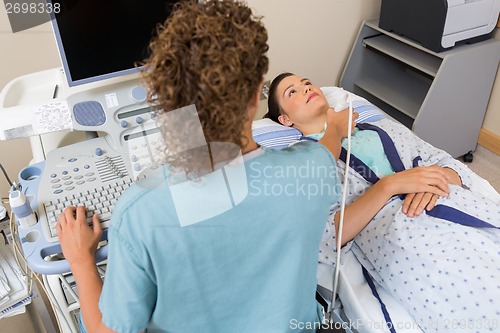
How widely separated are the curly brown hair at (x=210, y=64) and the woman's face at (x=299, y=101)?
88 centimetres

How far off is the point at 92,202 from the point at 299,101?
0.81 metres

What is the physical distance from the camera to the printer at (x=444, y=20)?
208 centimetres

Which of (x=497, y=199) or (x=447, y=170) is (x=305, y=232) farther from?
(x=497, y=199)

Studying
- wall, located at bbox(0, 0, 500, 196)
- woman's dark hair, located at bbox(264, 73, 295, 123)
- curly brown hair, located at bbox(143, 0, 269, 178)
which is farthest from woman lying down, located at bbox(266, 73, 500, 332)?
wall, located at bbox(0, 0, 500, 196)

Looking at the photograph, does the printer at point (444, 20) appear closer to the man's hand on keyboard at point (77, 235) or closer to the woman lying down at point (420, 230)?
the woman lying down at point (420, 230)

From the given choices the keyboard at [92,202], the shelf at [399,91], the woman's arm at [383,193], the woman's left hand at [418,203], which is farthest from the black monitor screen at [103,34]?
the shelf at [399,91]

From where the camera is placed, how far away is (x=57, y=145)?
1.43m

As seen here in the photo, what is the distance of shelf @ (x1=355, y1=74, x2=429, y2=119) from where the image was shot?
2.47m

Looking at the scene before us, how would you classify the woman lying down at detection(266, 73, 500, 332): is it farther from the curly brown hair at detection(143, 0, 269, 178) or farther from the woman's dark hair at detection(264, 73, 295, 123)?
the curly brown hair at detection(143, 0, 269, 178)

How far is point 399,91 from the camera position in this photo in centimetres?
260

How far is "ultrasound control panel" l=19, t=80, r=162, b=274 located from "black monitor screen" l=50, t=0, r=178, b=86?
9 centimetres

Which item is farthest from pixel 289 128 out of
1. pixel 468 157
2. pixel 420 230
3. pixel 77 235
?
pixel 468 157

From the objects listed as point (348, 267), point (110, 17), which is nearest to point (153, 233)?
point (110, 17)

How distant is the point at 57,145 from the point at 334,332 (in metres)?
0.97
